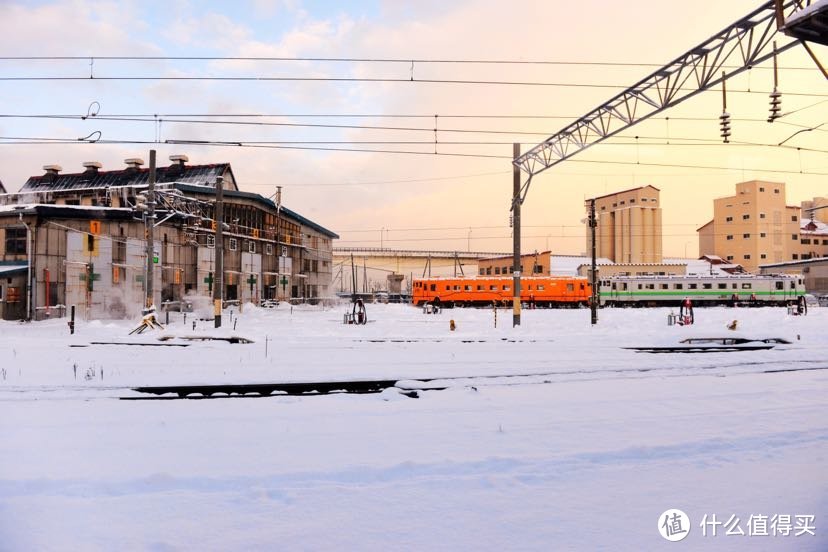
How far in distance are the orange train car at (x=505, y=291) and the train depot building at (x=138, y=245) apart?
15157 mm

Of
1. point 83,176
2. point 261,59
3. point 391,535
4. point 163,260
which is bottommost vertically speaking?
point 391,535

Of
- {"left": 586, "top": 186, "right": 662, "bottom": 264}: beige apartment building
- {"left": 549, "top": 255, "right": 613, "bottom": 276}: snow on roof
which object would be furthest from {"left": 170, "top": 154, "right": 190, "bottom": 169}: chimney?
{"left": 586, "top": 186, "right": 662, "bottom": 264}: beige apartment building

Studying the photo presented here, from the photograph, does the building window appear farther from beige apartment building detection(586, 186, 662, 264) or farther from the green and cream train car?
beige apartment building detection(586, 186, 662, 264)

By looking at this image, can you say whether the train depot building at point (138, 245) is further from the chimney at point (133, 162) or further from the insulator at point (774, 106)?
the insulator at point (774, 106)

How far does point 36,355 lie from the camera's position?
1387cm

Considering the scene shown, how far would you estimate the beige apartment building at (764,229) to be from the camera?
256ft

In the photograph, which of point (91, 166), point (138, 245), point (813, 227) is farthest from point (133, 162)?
point (813, 227)

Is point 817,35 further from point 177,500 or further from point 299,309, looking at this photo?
point 299,309

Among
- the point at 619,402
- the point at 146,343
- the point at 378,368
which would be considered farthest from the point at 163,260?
the point at 619,402

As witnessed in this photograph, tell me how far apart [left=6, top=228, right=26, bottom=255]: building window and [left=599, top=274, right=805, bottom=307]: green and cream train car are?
154 feet

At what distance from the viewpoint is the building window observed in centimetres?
2787

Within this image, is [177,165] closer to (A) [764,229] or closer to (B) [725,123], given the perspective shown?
(B) [725,123]

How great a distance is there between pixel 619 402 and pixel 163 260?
34275 mm

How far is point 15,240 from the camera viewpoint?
27922mm
